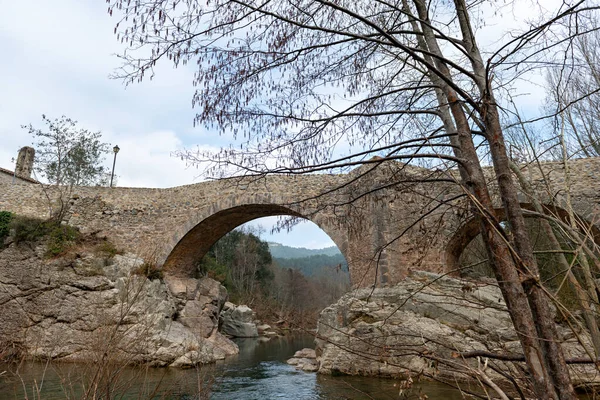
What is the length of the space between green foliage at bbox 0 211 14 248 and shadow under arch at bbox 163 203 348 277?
444cm

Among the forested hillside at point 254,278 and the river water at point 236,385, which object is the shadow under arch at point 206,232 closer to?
the river water at point 236,385

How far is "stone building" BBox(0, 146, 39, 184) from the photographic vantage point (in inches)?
674

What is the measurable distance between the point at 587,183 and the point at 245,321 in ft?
48.5

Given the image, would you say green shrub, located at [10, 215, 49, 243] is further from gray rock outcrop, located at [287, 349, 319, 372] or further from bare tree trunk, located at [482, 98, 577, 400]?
bare tree trunk, located at [482, 98, 577, 400]

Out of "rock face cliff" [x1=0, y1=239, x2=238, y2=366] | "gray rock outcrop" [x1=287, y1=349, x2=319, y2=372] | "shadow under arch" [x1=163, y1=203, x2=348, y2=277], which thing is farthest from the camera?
"shadow under arch" [x1=163, y1=203, x2=348, y2=277]

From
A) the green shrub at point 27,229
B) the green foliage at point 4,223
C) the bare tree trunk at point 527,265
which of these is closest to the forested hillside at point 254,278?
the green shrub at point 27,229

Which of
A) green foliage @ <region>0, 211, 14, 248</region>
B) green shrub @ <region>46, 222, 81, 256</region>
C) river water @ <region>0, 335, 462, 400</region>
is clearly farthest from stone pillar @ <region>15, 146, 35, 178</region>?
river water @ <region>0, 335, 462, 400</region>

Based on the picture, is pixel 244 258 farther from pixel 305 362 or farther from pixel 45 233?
pixel 305 362

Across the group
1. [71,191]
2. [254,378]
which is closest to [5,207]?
[71,191]

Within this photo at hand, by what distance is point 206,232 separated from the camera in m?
13.0

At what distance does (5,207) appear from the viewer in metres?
12.8

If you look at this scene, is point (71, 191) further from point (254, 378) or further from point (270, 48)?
point (270, 48)

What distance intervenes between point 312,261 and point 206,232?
5817cm

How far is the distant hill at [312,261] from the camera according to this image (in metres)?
3.25
